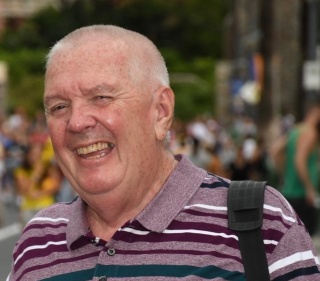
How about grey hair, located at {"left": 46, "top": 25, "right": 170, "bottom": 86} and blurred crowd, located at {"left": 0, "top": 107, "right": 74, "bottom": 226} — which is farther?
blurred crowd, located at {"left": 0, "top": 107, "right": 74, "bottom": 226}

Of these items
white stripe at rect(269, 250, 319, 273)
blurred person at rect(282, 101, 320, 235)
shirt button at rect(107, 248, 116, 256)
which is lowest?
blurred person at rect(282, 101, 320, 235)

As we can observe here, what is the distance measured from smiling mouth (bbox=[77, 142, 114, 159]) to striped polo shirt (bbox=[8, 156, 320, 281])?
20 centimetres

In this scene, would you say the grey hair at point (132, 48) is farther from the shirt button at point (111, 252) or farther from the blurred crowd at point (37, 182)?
the blurred crowd at point (37, 182)

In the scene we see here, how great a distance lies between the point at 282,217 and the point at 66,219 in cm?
67

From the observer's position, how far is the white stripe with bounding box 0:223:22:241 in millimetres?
18014

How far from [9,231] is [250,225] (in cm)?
1607

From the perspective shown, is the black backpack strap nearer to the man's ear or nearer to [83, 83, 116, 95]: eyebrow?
the man's ear

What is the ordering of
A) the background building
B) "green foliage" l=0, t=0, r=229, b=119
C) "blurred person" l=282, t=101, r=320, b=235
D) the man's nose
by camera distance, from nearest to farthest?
1. the man's nose
2. "blurred person" l=282, t=101, r=320, b=235
3. the background building
4. "green foliage" l=0, t=0, r=229, b=119

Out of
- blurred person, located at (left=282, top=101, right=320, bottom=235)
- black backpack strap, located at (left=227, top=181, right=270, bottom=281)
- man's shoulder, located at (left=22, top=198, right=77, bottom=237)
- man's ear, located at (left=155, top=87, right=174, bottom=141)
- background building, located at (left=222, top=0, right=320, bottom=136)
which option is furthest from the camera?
background building, located at (left=222, top=0, right=320, bottom=136)

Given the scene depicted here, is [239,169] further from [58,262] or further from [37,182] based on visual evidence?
[58,262]

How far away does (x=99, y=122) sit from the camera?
10.8 feet

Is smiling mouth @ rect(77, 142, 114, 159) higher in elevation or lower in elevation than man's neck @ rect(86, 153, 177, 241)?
higher

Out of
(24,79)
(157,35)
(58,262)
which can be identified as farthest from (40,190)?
(157,35)

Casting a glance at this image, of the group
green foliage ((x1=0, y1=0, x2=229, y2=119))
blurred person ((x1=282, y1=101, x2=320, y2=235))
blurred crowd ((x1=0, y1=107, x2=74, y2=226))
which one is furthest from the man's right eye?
green foliage ((x1=0, y1=0, x2=229, y2=119))
